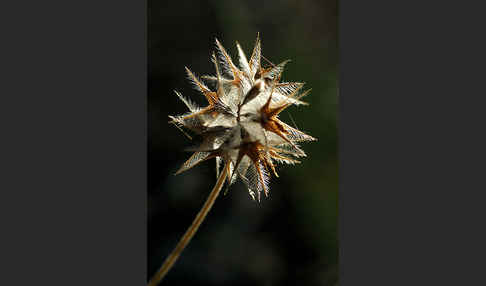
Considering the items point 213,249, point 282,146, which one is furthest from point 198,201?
point 282,146

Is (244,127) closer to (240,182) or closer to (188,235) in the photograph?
(188,235)

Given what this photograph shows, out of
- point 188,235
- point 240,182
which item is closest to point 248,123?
point 188,235

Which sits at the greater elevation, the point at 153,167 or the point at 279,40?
the point at 279,40

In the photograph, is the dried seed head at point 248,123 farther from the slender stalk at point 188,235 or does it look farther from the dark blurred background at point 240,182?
the dark blurred background at point 240,182

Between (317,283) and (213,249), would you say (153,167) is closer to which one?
(213,249)

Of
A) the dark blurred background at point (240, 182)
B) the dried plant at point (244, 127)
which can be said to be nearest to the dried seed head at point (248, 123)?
the dried plant at point (244, 127)

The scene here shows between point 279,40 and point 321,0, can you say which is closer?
point 321,0
